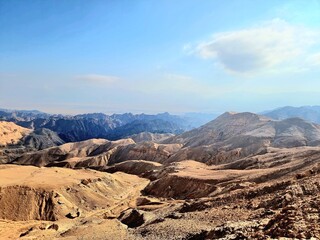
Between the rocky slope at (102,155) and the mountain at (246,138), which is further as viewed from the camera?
the rocky slope at (102,155)

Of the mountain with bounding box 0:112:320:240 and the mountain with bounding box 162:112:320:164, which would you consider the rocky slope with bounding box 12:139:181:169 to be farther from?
the mountain with bounding box 162:112:320:164

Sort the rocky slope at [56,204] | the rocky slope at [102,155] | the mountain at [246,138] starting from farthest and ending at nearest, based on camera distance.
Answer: the rocky slope at [102,155] < the mountain at [246,138] < the rocky slope at [56,204]

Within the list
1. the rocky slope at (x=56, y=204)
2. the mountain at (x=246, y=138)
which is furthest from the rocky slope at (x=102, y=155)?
the rocky slope at (x=56, y=204)

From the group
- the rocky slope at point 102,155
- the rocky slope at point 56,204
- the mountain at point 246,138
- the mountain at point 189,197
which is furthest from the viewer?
the rocky slope at point 102,155

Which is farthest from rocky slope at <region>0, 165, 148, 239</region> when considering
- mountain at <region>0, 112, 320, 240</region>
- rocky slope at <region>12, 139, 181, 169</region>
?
rocky slope at <region>12, 139, 181, 169</region>

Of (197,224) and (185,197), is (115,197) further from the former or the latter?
(197,224)

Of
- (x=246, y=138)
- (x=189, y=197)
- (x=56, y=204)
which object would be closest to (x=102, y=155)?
(x=246, y=138)

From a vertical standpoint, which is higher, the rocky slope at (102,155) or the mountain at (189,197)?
the mountain at (189,197)

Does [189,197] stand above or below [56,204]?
below

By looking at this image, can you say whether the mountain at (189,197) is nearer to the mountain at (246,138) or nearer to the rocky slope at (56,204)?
the rocky slope at (56,204)

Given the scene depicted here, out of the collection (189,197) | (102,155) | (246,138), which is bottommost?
(102,155)

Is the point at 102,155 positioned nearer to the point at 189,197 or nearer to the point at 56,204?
the point at 189,197

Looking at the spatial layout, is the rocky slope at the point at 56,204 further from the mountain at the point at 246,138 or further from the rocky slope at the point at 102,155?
the rocky slope at the point at 102,155
